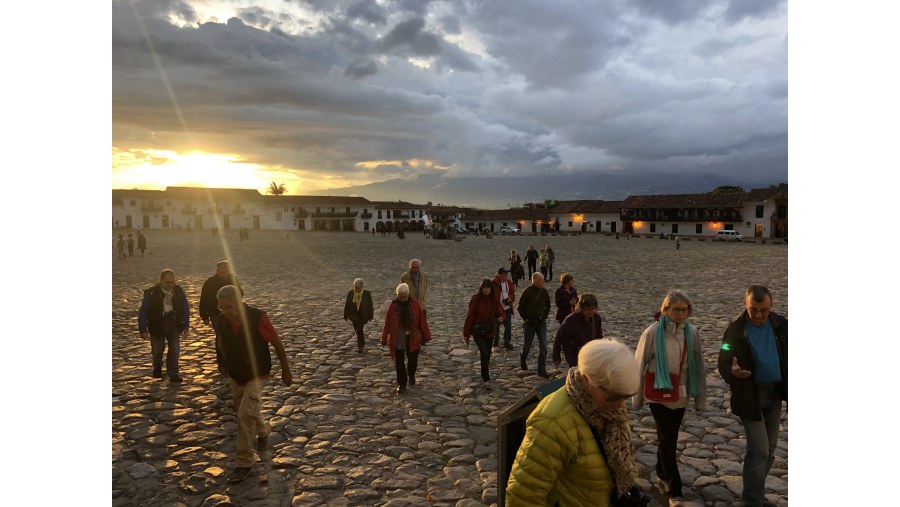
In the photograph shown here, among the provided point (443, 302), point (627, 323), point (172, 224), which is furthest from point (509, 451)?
point (172, 224)

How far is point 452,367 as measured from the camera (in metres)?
8.55

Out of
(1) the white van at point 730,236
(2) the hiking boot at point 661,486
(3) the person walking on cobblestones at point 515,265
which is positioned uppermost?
(1) the white van at point 730,236

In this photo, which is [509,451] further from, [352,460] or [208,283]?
[208,283]

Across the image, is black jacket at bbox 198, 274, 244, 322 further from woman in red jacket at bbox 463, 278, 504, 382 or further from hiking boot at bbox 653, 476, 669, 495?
hiking boot at bbox 653, 476, 669, 495

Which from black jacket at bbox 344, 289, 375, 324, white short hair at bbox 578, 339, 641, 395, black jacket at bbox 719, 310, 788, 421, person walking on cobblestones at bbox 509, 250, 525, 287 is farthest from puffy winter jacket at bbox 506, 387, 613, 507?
person walking on cobblestones at bbox 509, 250, 525, 287

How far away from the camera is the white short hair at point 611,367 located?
215cm

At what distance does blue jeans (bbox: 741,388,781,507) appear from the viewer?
4.01 m

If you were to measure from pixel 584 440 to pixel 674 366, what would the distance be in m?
2.52

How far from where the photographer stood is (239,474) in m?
4.77

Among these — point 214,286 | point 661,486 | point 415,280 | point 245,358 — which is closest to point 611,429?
point 661,486

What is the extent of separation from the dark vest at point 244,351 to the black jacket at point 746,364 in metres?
4.20

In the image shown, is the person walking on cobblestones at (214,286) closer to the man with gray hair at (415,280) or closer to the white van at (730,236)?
the man with gray hair at (415,280)

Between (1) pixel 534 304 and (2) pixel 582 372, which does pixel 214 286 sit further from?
(2) pixel 582 372

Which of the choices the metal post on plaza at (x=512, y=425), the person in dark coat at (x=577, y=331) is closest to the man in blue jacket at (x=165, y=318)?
the person in dark coat at (x=577, y=331)
